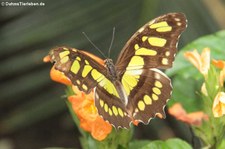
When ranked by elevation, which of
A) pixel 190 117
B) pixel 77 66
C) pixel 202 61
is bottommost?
pixel 190 117

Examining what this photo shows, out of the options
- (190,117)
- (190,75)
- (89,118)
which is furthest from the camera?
(190,75)

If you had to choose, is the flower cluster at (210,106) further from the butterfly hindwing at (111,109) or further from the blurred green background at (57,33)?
the blurred green background at (57,33)

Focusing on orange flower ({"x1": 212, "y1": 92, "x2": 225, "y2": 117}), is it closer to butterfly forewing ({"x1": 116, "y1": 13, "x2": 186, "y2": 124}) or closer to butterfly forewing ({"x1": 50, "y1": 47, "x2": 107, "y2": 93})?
butterfly forewing ({"x1": 116, "y1": 13, "x2": 186, "y2": 124})

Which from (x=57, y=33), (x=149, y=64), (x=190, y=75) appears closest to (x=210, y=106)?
(x=149, y=64)

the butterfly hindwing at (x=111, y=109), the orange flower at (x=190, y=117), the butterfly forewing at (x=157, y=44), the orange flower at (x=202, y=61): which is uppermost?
the butterfly forewing at (x=157, y=44)

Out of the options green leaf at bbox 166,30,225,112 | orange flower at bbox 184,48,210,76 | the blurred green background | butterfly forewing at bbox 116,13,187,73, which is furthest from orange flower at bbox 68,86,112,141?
the blurred green background

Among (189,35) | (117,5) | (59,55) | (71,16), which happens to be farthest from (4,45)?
(59,55)

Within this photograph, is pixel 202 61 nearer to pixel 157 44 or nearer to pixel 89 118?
pixel 157 44

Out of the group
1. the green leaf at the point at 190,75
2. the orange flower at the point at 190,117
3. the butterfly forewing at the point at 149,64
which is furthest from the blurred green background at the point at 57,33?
the butterfly forewing at the point at 149,64
